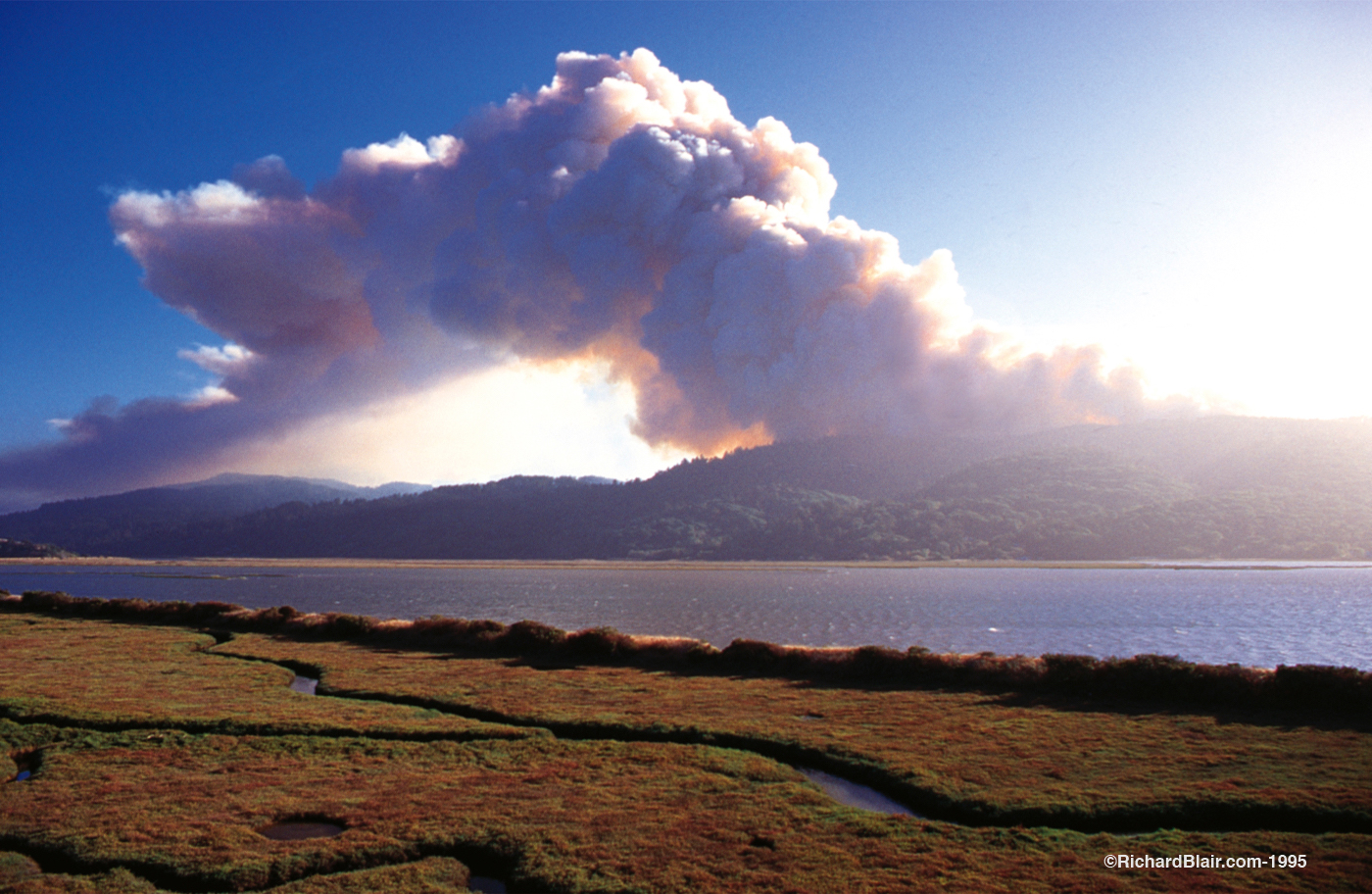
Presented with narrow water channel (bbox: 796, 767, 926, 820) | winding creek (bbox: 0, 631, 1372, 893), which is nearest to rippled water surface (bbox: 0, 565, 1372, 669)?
winding creek (bbox: 0, 631, 1372, 893)

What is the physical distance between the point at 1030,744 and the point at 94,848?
22.6 meters

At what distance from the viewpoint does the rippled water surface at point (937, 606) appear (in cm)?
6309

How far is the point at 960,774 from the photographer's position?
20.3m

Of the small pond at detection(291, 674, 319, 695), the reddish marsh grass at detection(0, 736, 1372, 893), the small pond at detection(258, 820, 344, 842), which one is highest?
the reddish marsh grass at detection(0, 736, 1372, 893)

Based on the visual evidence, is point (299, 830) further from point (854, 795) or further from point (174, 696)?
point (174, 696)

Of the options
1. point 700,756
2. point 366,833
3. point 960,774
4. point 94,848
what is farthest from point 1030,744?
point 94,848

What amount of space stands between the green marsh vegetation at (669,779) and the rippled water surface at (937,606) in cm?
2962

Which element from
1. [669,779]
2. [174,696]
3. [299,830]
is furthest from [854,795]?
[174,696]

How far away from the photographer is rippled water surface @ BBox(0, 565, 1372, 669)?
63.1 meters

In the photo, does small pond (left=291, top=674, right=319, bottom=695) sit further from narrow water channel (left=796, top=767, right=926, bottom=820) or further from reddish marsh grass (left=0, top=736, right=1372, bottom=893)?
narrow water channel (left=796, top=767, right=926, bottom=820)

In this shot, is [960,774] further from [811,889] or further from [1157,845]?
[811,889]

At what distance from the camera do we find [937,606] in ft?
321

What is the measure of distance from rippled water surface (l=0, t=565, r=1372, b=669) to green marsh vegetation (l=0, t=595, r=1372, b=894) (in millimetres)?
29620

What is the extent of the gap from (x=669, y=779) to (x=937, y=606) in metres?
84.4
